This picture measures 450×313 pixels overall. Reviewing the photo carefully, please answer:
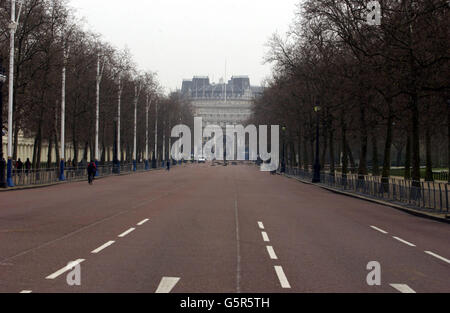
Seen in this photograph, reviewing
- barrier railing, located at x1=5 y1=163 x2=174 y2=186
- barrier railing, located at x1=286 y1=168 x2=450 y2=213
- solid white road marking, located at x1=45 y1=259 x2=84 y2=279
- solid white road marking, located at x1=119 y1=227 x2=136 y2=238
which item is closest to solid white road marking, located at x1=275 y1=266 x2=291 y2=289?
solid white road marking, located at x1=45 y1=259 x2=84 y2=279

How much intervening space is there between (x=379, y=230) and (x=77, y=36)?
3986 cm

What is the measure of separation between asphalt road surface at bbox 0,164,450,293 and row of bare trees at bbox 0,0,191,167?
22451 mm

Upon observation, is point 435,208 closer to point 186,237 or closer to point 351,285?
point 186,237

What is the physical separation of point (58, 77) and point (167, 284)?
41.2 m

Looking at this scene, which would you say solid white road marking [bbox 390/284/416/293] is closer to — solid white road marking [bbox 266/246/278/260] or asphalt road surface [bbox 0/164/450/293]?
asphalt road surface [bbox 0/164/450/293]

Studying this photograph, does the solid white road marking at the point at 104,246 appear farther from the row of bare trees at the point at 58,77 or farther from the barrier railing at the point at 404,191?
the row of bare trees at the point at 58,77

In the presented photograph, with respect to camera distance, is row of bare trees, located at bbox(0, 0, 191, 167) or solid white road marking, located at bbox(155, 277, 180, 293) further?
row of bare trees, located at bbox(0, 0, 191, 167)

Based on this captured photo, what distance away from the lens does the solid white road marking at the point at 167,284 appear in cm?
789

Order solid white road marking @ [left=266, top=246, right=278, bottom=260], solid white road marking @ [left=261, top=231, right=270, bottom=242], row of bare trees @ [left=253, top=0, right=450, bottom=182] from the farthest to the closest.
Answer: row of bare trees @ [left=253, top=0, right=450, bottom=182] < solid white road marking @ [left=261, top=231, right=270, bottom=242] < solid white road marking @ [left=266, top=246, right=278, bottom=260]

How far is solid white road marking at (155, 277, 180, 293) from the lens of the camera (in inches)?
311

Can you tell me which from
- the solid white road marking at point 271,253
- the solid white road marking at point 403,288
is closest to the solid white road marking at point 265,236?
the solid white road marking at point 271,253

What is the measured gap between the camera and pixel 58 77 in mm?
46719

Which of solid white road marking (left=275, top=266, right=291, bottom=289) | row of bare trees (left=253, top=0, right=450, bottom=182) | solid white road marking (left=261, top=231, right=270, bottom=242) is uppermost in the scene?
row of bare trees (left=253, top=0, right=450, bottom=182)

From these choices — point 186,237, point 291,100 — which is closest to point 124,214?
point 186,237
